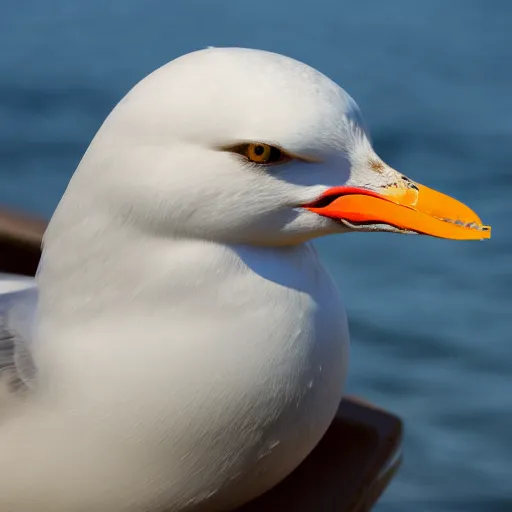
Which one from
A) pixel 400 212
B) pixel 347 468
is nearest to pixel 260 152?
pixel 400 212

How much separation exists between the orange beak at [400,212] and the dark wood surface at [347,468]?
0.30 m

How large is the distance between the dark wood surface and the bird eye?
1.22 feet

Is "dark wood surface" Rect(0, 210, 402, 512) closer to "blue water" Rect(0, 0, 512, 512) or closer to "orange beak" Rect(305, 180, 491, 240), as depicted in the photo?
"orange beak" Rect(305, 180, 491, 240)

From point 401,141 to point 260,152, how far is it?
185 cm

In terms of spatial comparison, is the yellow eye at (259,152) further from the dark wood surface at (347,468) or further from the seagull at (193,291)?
the dark wood surface at (347,468)

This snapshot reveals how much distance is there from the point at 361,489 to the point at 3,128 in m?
1.89

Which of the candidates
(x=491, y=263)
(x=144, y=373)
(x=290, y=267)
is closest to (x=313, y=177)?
(x=290, y=267)

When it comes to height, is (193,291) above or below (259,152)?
below

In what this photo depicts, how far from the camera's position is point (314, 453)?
54.3 inches

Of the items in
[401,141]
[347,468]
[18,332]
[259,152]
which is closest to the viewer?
[259,152]

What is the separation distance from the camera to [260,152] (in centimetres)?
110

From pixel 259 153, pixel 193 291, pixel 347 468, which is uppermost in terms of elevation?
pixel 259 153

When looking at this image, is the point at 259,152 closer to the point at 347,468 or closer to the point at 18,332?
the point at 18,332

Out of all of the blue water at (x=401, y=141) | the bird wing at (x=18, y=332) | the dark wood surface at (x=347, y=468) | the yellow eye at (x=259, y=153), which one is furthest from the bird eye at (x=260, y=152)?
the blue water at (x=401, y=141)
